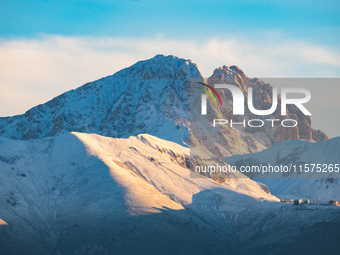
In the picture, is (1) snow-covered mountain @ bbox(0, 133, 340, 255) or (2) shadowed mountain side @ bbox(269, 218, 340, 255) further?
(1) snow-covered mountain @ bbox(0, 133, 340, 255)

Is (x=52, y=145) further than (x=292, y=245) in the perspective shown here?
Yes

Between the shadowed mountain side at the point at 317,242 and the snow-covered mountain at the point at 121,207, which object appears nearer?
the shadowed mountain side at the point at 317,242

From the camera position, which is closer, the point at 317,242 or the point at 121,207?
the point at 317,242

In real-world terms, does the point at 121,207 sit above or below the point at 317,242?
above

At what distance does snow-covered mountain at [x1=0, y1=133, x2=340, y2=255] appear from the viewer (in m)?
128

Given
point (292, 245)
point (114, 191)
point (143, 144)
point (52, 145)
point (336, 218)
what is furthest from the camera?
point (143, 144)

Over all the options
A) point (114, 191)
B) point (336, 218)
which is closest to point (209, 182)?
point (114, 191)

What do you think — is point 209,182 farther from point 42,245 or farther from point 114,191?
point 42,245

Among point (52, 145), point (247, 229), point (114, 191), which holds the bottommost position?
point (247, 229)

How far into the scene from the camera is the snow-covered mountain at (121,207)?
420 feet

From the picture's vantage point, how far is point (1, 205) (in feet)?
430

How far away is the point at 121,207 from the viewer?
138375mm

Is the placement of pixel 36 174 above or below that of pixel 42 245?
above

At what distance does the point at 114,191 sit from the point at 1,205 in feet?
93.6
